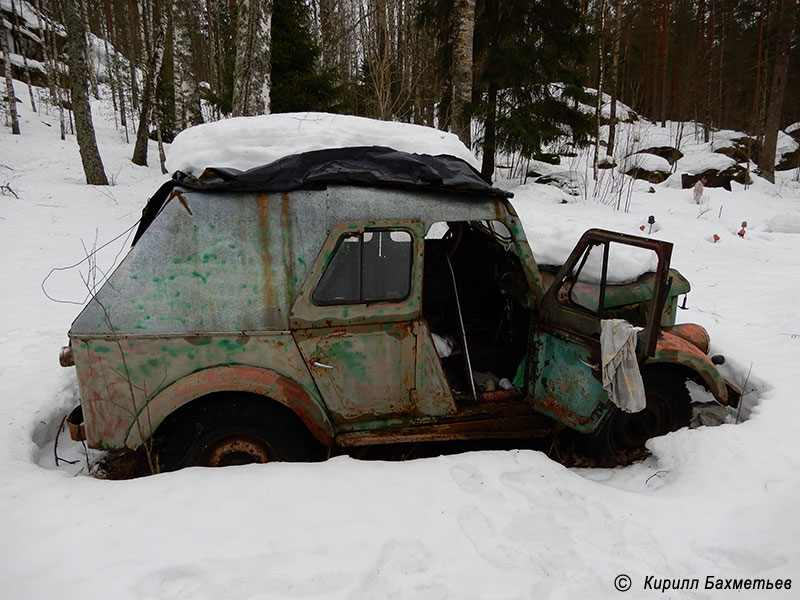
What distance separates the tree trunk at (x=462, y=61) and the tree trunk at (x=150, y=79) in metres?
11.0

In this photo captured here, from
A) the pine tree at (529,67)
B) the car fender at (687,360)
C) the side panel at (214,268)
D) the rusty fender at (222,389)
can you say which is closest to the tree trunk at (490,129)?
the pine tree at (529,67)

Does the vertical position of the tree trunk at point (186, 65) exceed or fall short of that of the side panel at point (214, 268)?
it exceeds it

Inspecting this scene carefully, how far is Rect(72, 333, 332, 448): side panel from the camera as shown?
2664 millimetres

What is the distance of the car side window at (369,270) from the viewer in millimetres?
2885

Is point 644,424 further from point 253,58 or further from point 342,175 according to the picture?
point 253,58

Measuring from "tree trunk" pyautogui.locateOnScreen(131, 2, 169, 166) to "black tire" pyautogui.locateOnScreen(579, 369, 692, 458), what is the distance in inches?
690

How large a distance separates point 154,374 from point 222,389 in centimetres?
40

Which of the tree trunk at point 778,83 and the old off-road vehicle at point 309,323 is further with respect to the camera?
the tree trunk at point 778,83

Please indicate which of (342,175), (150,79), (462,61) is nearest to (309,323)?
(342,175)

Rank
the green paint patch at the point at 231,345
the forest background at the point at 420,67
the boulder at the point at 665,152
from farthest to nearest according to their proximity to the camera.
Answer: the boulder at the point at 665,152, the forest background at the point at 420,67, the green paint patch at the point at 231,345

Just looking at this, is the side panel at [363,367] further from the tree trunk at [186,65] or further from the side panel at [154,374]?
the tree trunk at [186,65]

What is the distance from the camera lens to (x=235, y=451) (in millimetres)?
2934

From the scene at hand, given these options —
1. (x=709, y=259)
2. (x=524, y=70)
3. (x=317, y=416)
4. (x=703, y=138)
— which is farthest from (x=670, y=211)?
(x=703, y=138)

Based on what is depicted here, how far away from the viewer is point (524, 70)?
1241cm
